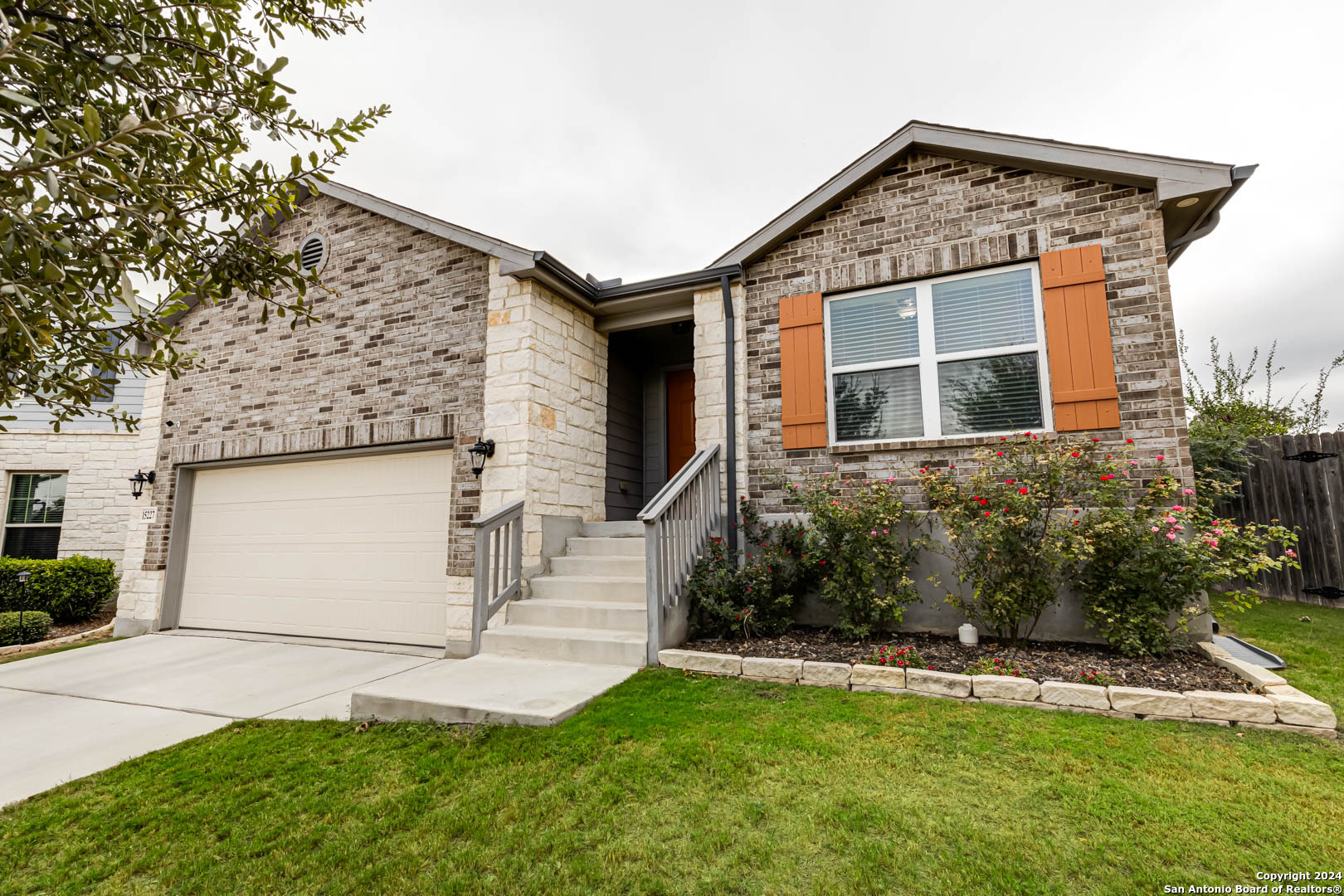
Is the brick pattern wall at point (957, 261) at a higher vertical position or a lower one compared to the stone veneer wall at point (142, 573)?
higher

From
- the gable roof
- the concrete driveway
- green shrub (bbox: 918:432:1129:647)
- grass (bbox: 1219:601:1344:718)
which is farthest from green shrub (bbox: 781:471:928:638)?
the concrete driveway

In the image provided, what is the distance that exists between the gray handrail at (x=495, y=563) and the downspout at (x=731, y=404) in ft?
6.35

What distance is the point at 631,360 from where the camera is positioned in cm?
797

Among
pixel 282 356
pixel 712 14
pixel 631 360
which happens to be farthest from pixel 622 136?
pixel 282 356

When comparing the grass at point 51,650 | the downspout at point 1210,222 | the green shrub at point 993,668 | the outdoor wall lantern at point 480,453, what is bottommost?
the grass at point 51,650

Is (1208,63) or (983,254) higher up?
(1208,63)

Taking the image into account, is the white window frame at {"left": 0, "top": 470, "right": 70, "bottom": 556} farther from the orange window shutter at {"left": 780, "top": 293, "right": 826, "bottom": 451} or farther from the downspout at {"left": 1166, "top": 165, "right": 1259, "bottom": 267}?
the downspout at {"left": 1166, "top": 165, "right": 1259, "bottom": 267}

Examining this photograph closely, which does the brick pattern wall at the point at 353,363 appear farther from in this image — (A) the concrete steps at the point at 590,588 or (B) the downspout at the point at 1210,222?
(B) the downspout at the point at 1210,222

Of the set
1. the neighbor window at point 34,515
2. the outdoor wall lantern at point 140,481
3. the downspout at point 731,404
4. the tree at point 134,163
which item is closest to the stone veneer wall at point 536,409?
the downspout at point 731,404

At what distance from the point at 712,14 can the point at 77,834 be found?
31.7 ft

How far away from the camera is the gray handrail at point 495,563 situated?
4910 millimetres

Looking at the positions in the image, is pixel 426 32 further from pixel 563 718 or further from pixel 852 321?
pixel 563 718

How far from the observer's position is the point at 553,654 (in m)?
4.63

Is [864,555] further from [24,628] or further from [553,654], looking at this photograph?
[24,628]
